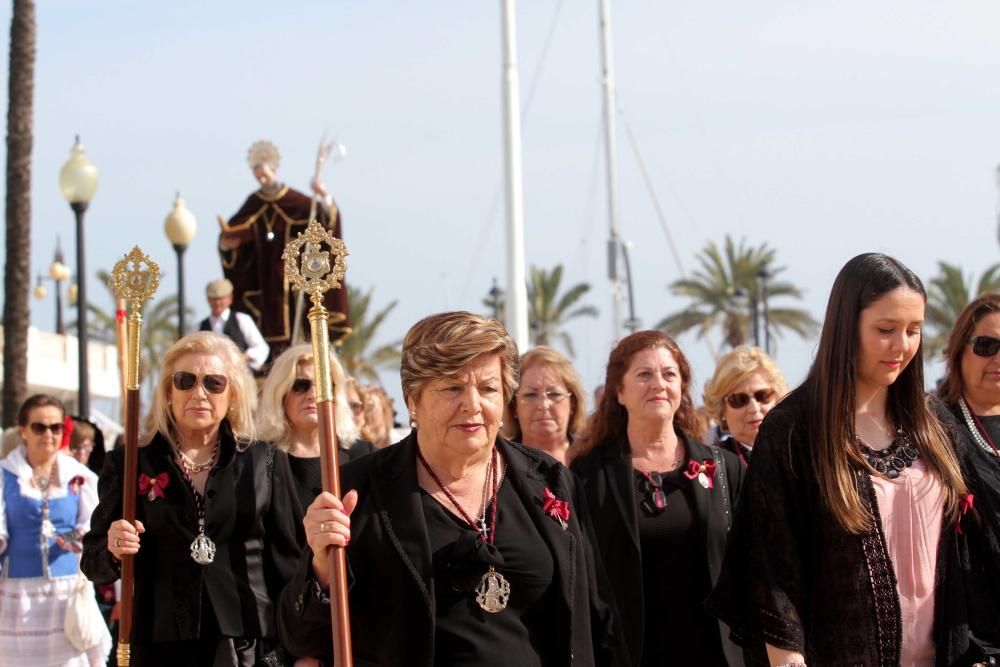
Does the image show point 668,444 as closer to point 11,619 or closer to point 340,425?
point 340,425

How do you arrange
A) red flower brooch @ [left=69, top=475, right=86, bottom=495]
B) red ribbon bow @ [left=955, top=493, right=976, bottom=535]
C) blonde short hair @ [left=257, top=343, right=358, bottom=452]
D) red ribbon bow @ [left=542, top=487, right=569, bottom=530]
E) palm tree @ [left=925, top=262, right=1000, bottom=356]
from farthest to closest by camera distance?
1. palm tree @ [left=925, top=262, right=1000, bottom=356]
2. red flower brooch @ [left=69, top=475, right=86, bottom=495]
3. blonde short hair @ [left=257, top=343, right=358, bottom=452]
4. red ribbon bow @ [left=542, top=487, right=569, bottom=530]
5. red ribbon bow @ [left=955, top=493, right=976, bottom=535]

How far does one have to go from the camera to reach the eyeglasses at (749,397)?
27.2 feet

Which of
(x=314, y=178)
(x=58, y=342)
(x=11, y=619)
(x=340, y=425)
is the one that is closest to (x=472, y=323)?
(x=340, y=425)

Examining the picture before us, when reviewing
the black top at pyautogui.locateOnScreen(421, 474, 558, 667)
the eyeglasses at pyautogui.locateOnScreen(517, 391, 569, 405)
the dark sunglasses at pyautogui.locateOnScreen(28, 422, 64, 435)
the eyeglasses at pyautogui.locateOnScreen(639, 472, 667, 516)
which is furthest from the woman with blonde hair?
the black top at pyautogui.locateOnScreen(421, 474, 558, 667)

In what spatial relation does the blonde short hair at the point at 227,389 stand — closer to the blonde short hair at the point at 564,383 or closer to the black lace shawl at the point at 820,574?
the blonde short hair at the point at 564,383

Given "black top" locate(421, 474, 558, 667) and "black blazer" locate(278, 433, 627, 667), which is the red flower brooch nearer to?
"black blazer" locate(278, 433, 627, 667)

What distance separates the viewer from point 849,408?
512cm

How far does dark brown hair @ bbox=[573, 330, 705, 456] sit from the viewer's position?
756 cm

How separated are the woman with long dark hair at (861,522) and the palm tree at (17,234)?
16987mm

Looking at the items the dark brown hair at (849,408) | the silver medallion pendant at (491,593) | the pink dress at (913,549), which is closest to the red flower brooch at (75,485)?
the silver medallion pendant at (491,593)

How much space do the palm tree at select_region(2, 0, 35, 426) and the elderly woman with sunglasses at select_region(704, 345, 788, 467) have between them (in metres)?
14.2

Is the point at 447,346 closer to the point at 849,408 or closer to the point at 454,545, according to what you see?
the point at 454,545

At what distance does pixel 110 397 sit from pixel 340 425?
42496 mm

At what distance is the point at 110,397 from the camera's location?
49594 millimetres
